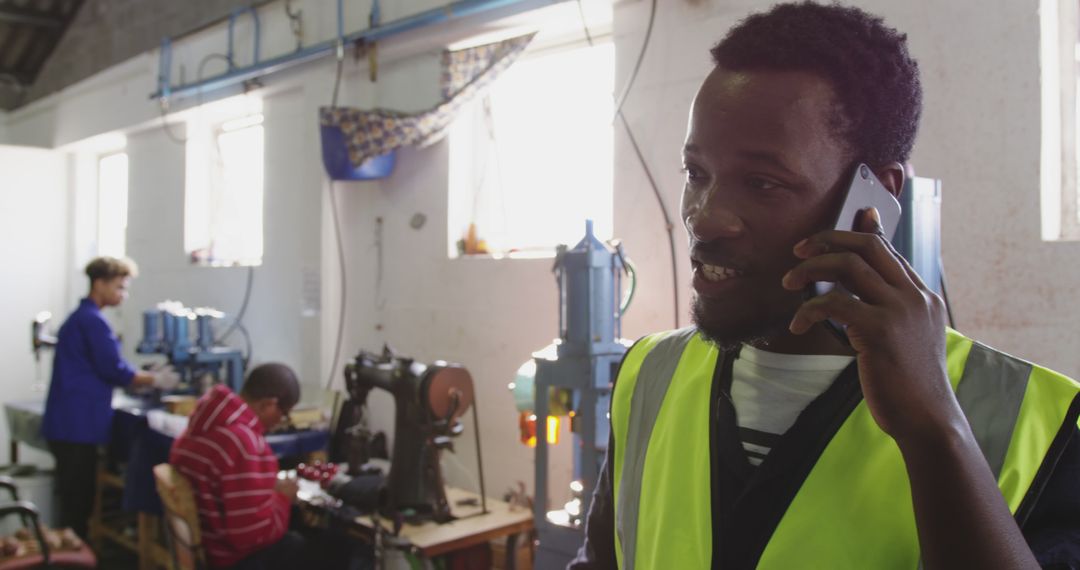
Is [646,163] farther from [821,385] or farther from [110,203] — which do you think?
[110,203]

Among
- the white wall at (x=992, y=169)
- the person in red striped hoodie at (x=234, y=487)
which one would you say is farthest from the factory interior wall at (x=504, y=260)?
the person in red striped hoodie at (x=234, y=487)

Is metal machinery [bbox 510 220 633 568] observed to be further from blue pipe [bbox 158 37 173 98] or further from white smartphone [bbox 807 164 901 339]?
blue pipe [bbox 158 37 173 98]

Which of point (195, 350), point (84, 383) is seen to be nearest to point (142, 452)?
point (84, 383)

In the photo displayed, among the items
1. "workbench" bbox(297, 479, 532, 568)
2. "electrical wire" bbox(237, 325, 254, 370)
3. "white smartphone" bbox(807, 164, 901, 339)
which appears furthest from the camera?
"electrical wire" bbox(237, 325, 254, 370)

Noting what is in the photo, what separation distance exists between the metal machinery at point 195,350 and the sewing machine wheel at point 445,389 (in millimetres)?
2266

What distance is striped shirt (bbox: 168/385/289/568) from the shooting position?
2.63 metres

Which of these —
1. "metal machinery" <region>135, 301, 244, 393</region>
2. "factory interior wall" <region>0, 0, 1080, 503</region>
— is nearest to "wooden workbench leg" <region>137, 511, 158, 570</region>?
"metal machinery" <region>135, 301, 244, 393</region>

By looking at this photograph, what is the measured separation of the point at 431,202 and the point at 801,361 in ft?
9.47

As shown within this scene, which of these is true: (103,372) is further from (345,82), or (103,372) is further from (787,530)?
(787,530)

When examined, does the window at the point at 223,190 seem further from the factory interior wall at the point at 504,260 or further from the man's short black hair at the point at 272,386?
the man's short black hair at the point at 272,386

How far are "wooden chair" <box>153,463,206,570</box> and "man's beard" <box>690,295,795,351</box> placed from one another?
6.95 ft

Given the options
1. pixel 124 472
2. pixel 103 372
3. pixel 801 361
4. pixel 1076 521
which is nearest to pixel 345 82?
pixel 103 372

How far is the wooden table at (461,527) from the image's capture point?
251 cm

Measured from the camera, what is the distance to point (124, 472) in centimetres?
423
